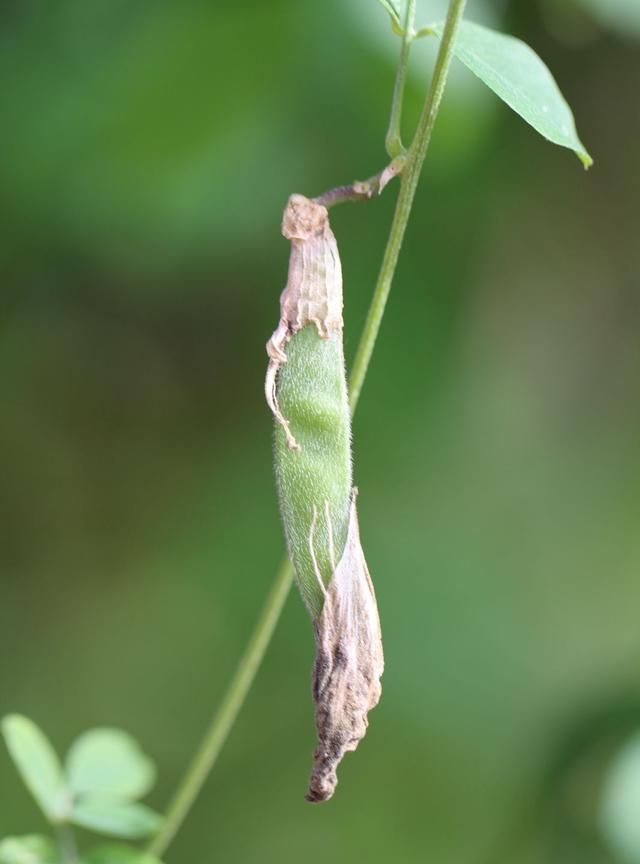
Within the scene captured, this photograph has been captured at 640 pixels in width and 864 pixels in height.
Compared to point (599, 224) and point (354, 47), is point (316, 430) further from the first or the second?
point (599, 224)

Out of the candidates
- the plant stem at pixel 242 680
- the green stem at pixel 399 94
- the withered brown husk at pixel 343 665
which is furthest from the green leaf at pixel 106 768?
the green stem at pixel 399 94

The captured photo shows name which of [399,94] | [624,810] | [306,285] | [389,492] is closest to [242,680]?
[306,285]

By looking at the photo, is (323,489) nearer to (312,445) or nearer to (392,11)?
(312,445)

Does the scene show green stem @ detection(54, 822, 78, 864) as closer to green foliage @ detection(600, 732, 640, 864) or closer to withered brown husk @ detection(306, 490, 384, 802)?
withered brown husk @ detection(306, 490, 384, 802)

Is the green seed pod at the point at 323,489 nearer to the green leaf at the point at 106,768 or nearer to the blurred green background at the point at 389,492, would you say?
the green leaf at the point at 106,768

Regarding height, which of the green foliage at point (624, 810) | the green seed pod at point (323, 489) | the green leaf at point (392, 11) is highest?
the green leaf at point (392, 11)

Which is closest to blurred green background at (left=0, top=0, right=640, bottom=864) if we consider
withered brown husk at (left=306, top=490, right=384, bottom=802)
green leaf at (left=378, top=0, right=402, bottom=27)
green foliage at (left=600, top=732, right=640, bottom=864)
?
green foliage at (left=600, top=732, right=640, bottom=864)
